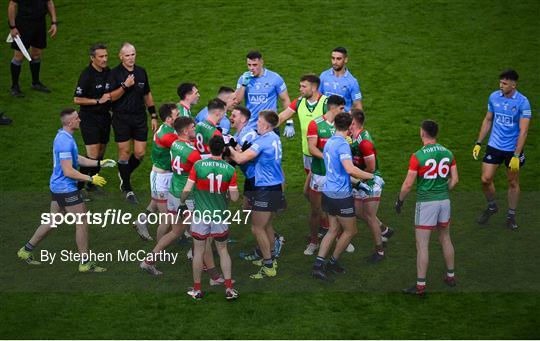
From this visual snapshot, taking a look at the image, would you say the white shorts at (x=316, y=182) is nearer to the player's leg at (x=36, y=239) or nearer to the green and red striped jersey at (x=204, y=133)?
the green and red striped jersey at (x=204, y=133)

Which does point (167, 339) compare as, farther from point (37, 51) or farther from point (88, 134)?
point (37, 51)

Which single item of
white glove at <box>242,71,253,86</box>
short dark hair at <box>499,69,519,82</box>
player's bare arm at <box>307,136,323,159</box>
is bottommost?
player's bare arm at <box>307,136,323,159</box>

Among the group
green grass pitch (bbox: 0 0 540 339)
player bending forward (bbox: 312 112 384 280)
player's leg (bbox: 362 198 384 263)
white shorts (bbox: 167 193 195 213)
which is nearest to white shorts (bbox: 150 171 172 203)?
white shorts (bbox: 167 193 195 213)

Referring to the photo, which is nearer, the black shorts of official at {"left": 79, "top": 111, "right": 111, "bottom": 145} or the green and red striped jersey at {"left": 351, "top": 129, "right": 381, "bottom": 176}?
the green and red striped jersey at {"left": 351, "top": 129, "right": 381, "bottom": 176}

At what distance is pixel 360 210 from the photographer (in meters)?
13.4

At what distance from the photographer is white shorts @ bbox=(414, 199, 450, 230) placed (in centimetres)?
1219

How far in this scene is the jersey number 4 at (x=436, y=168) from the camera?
1208cm

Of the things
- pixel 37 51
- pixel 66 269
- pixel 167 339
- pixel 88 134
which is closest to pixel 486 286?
pixel 167 339

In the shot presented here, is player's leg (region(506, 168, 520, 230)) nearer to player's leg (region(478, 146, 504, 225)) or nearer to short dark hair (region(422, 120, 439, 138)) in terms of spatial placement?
player's leg (region(478, 146, 504, 225))

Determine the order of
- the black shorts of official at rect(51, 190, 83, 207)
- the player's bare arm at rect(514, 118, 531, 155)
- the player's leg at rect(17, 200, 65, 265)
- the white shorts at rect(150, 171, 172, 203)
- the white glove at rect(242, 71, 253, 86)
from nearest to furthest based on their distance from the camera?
the black shorts of official at rect(51, 190, 83, 207) → the player's leg at rect(17, 200, 65, 265) → the white shorts at rect(150, 171, 172, 203) → the player's bare arm at rect(514, 118, 531, 155) → the white glove at rect(242, 71, 253, 86)

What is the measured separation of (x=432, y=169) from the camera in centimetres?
1208

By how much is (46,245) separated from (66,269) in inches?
38.6

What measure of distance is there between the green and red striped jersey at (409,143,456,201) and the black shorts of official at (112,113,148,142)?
5190 mm

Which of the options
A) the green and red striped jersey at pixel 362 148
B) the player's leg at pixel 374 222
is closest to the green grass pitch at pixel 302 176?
the player's leg at pixel 374 222
